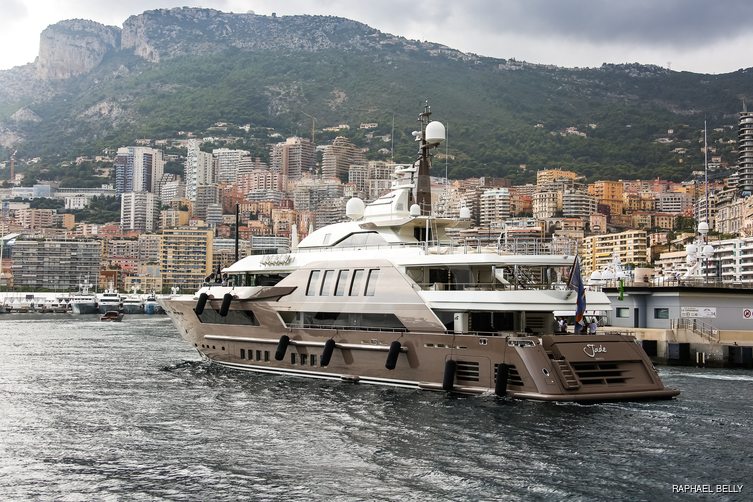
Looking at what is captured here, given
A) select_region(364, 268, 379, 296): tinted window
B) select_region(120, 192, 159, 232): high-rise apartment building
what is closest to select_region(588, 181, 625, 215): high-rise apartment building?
select_region(120, 192, 159, 232): high-rise apartment building

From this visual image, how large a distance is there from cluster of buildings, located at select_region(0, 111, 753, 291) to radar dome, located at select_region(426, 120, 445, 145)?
224 ft

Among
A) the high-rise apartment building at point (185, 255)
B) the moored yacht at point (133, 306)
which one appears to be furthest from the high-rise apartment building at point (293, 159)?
the moored yacht at point (133, 306)

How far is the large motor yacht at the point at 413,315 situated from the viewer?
1862 centimetres

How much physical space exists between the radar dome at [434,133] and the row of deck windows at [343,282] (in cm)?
531

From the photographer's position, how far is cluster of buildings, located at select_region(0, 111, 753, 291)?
12350 cm

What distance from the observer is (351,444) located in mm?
15344

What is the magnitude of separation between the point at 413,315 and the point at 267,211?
149m

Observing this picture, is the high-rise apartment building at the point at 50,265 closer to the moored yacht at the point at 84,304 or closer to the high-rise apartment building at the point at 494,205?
the moored yacht at the point at 84,304

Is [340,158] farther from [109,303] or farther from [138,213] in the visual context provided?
[109,303]

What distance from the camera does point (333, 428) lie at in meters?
16.7

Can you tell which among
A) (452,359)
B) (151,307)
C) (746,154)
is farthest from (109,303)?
(746,154)

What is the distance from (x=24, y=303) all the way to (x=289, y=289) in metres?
99.5

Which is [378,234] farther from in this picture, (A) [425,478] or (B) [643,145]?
(B) [643,145]

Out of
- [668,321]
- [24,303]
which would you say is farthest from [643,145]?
[668,321]
